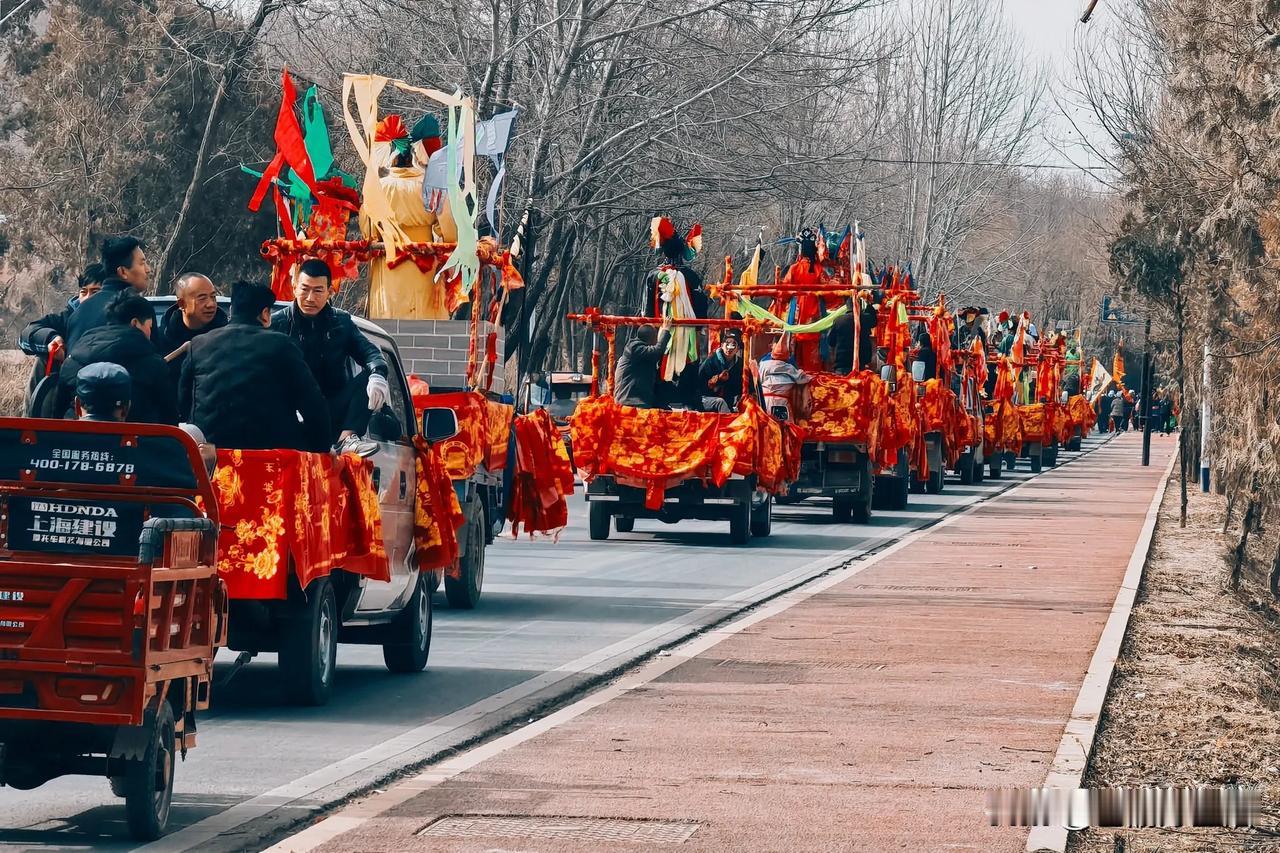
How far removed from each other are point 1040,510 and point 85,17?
95.5 feet

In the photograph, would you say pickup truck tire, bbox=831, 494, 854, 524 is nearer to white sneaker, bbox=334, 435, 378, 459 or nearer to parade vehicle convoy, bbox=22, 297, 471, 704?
parade vehicle convoy, bbox=22, 297, 471, 704

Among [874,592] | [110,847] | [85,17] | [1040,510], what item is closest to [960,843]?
[110,847]

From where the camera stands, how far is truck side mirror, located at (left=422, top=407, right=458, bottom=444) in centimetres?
1145

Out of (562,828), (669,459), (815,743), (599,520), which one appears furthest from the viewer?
(599,520)

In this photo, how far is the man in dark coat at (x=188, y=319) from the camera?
32.6ft

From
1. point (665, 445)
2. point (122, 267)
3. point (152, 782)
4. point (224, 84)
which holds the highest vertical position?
point (224, 84)

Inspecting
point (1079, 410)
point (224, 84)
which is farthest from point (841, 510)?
point (1079, 410)

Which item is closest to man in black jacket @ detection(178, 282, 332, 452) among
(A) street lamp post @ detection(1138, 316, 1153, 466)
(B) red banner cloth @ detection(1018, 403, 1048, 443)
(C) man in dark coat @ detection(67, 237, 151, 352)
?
(C) man in dark coat @ detection(67, 237, 151, 352)

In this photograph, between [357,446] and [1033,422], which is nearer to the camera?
[357,446]

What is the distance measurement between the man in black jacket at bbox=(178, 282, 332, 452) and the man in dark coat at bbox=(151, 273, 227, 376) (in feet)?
1.23

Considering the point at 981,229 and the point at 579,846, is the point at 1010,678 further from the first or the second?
the point at 981,229

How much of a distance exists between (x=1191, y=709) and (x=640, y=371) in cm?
1171

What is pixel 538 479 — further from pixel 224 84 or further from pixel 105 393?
pixel 224 84

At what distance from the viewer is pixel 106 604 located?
21.9 feet
